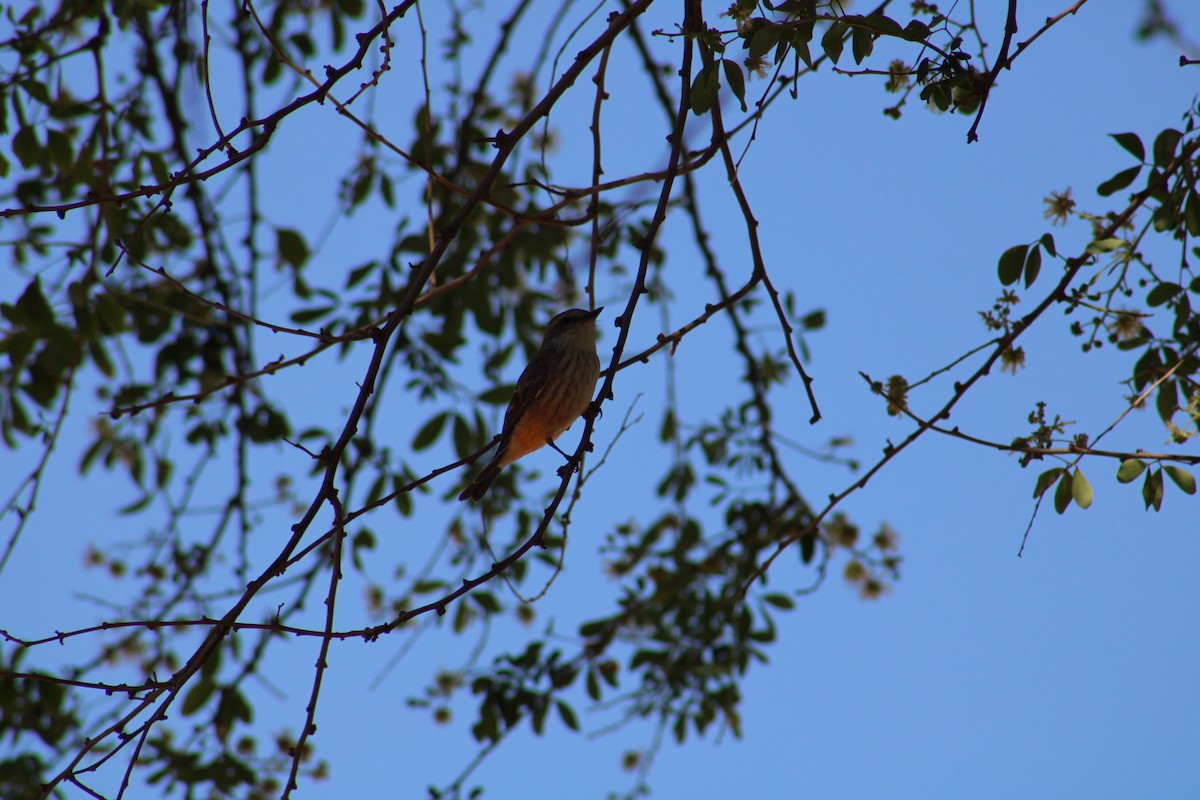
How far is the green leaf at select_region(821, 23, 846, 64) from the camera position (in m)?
2.96

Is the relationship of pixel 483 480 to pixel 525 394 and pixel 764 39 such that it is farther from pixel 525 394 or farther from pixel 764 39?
pixel 764 39

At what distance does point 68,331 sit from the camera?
178 inches

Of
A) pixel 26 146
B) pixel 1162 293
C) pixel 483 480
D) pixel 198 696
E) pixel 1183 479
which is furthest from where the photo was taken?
pixel 198 696

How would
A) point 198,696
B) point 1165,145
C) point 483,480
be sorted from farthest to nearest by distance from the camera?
point 198,696 → point 483,480 → point 1165,145

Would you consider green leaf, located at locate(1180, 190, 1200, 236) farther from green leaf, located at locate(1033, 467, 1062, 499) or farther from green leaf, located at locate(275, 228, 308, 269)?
green leaf, located at locate(275, 228, 308, 269)

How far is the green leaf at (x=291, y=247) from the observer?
546cm

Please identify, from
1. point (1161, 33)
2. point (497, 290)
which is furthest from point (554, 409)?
point (1161, 33)

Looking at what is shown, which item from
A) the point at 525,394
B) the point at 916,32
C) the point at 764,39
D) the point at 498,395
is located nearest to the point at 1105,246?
the point at 916,32

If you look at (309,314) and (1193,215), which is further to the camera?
(309,314)

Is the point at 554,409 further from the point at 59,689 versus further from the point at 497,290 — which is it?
the point at 59,689

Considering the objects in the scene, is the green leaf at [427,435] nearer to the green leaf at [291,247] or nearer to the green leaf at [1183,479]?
the green leaf at [291,247]

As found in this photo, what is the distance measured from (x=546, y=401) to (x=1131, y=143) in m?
2.58

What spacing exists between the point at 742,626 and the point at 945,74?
3.69 metres

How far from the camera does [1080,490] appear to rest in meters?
2.99
